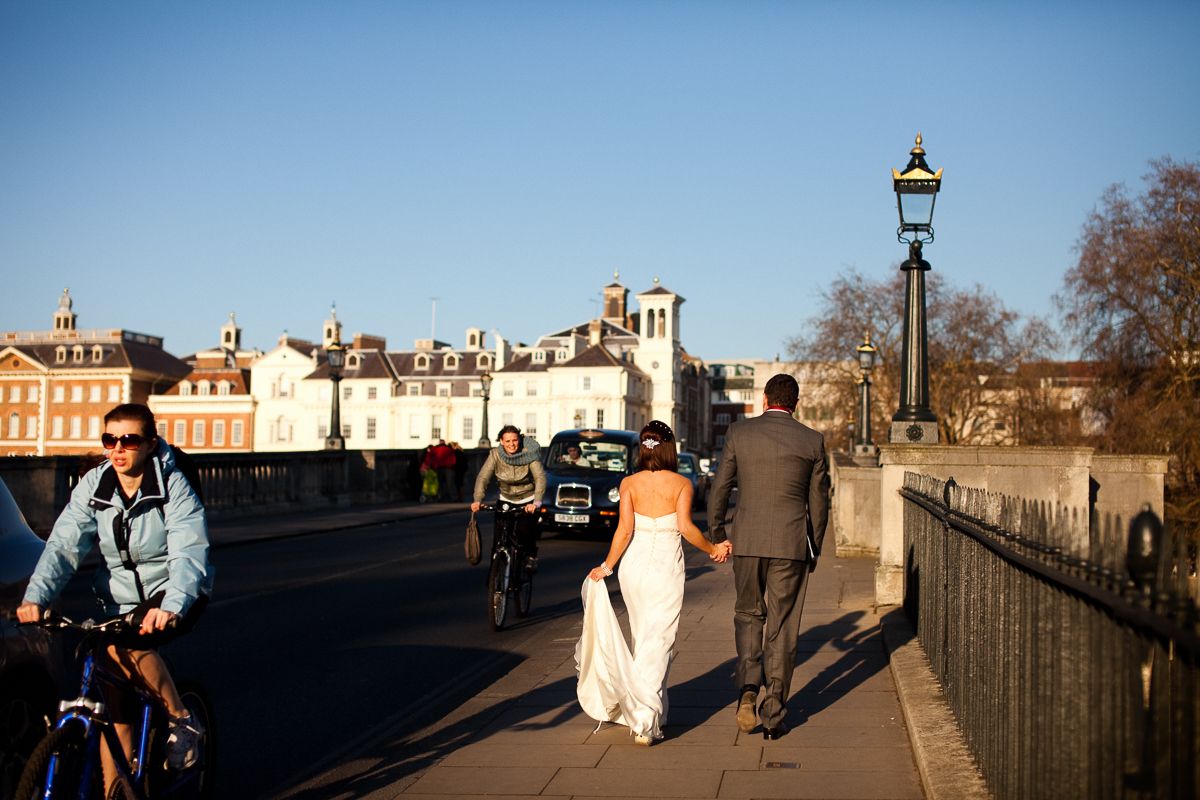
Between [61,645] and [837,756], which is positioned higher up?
[61,645]

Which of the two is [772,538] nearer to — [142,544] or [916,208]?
[142,544]

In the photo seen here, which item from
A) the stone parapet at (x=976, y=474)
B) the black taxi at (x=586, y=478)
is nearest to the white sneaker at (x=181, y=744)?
the stone parapet at (x=976, y=474)

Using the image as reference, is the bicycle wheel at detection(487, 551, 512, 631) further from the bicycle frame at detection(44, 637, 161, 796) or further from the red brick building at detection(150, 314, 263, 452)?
the red brick building at detection(150, 314, 263, 452)

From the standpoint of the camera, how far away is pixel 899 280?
254 ft

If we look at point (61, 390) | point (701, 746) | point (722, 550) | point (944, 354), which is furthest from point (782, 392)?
point (61, 390)

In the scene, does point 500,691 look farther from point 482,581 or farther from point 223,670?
point 482,581

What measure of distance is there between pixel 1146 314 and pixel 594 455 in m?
21.4

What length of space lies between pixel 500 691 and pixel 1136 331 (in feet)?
114

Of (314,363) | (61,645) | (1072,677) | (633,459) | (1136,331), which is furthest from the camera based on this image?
(314,363)

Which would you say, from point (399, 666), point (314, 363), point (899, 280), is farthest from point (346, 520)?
point (314, 363)

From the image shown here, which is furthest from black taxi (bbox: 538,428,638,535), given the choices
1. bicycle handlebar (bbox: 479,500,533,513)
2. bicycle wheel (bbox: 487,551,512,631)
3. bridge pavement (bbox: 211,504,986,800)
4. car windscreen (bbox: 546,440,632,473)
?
bridge pavement (bbox: 211,504,986,800)

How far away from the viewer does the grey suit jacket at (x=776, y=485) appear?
7.66 m

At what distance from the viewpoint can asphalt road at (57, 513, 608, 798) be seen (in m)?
8.10

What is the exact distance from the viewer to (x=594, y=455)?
25.7 m
